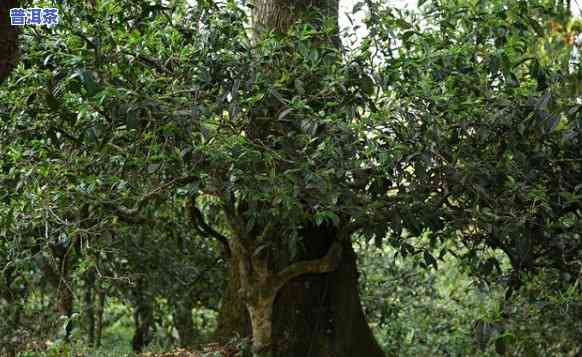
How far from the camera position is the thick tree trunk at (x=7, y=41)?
2.08m

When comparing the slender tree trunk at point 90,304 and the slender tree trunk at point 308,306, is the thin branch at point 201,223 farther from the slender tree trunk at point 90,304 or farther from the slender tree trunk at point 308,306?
the slender tree trunk at point 90,304

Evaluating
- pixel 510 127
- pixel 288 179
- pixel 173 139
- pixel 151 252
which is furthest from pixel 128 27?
pixel 151 252

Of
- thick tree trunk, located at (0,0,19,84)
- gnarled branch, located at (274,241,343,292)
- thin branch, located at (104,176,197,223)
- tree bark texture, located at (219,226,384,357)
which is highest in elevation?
thin branch, located at (104,176,197,223)

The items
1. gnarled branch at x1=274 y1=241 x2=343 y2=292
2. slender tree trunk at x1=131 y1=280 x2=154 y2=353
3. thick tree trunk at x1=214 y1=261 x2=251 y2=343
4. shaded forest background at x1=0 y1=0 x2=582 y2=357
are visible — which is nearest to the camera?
→ shaded forest background at x1=0 y1=0 x2=582 y2=357

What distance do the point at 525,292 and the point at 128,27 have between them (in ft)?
11.6

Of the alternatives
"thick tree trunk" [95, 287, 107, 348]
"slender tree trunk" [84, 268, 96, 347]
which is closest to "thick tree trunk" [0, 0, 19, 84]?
"slender tree trunk" [84, 268, 96, 347]

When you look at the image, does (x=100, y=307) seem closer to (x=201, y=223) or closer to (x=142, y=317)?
(x=142, y=317)

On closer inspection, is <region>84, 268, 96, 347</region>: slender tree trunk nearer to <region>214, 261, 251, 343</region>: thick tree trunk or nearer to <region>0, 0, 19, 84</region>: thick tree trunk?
<region>214, 261, 251, 343</region>: thick tree trunk

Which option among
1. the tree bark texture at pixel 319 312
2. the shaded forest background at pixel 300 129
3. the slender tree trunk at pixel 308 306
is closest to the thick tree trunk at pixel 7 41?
the shaded forest background at pixel 300 129

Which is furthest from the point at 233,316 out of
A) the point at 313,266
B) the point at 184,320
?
the point at 184,320

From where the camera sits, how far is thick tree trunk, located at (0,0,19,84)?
81.9 inches

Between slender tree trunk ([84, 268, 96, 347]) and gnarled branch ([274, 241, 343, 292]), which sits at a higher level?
slender tree trunk ([84, 268, 96, 347])

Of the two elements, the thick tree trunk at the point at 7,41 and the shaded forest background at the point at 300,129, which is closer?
the thick tree trunk at the point at 7,41

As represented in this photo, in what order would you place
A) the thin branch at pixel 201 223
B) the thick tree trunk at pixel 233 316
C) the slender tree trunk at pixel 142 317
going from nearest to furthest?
1. the thin branch at pixel 201 223
2. the thick tree trunk at pixel 233 316
3. the slender tree trunk at pixel 142 317
